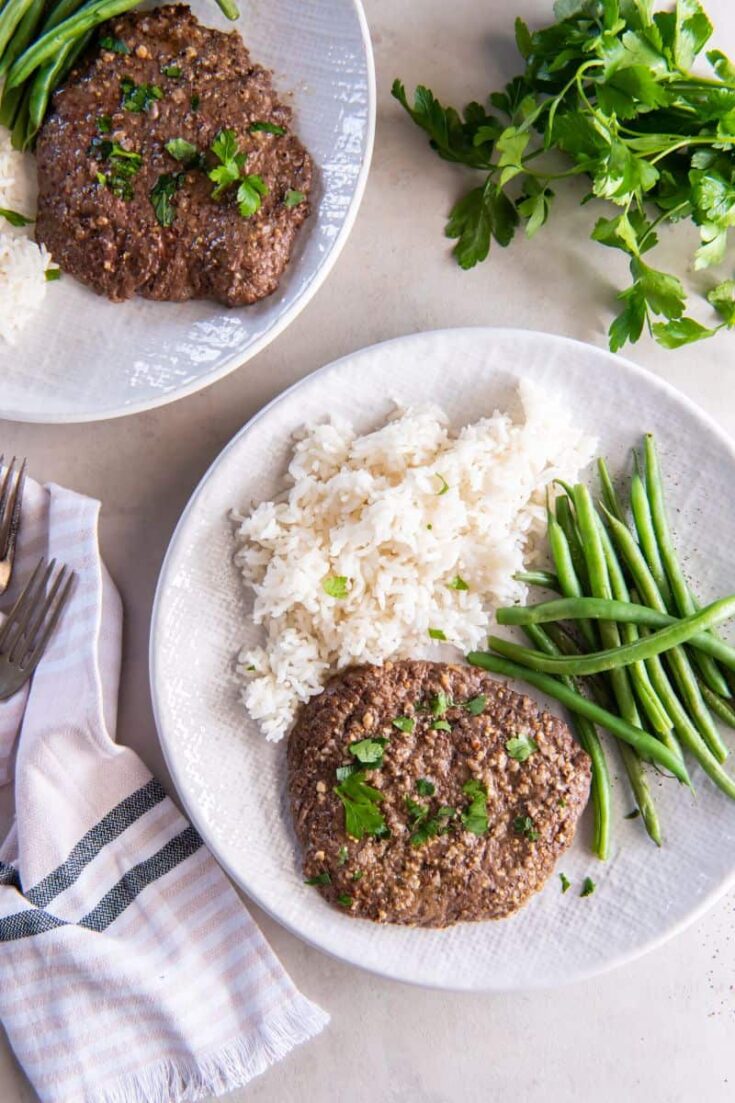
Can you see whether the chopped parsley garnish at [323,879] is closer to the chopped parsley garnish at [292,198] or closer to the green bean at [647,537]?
the green bean at [647,537]

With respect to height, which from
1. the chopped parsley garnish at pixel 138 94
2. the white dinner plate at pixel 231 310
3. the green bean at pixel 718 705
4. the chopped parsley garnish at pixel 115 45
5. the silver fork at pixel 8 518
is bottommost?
the green bean at pixel 718 705

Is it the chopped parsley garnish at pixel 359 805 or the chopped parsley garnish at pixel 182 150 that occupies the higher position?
the chopped parsley garnish at pixel 182 150

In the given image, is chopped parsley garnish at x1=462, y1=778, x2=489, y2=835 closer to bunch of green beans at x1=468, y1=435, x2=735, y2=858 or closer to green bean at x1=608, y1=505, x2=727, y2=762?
bunch of green beans at x1=468, y1=435, x2=735, y2=858

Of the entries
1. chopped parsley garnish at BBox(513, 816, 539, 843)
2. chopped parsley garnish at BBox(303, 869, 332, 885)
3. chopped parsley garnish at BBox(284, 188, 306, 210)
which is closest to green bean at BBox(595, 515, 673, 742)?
chopped parsley garnish at BBox(513, 816, 539, 843)

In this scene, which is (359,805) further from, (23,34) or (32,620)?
(23,34)

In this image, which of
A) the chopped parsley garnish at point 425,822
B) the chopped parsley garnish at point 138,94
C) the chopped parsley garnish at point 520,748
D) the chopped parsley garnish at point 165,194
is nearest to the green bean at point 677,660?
the chopped parsley garnish at point 520,748

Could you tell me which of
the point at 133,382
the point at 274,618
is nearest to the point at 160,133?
the point at 133,382

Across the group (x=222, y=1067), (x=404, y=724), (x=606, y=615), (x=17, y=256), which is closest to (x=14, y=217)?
(x=17, y=256)

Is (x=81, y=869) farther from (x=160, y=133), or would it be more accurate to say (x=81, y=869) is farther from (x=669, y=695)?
(x=160, y=133)
